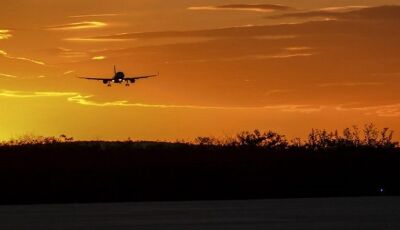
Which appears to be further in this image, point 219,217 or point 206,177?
point 206,177

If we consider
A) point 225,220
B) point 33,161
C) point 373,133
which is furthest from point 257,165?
point 225,220

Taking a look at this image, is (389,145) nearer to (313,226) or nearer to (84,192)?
(84,192)

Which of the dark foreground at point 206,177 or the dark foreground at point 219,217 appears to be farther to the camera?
the dark foreground at point 206,177

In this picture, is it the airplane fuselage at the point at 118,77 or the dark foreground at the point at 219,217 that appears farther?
the airplane fuselage at the point at 118,77

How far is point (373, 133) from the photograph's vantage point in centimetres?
8506

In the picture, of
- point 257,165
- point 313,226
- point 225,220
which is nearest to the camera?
point 313,226

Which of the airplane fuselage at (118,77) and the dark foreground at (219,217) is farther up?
the airplane fuselage at (118,77)

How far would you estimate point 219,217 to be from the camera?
49.2 metres

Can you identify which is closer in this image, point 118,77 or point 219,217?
point 219,217

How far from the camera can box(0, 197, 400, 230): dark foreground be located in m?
43.5

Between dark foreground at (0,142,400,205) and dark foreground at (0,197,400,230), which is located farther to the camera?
dark foreground at (0,142,400,205)

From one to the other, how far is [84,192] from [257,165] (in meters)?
12.9

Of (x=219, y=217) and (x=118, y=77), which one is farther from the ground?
(x=118, y=77)

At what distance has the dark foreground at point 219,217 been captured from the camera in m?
43.5
